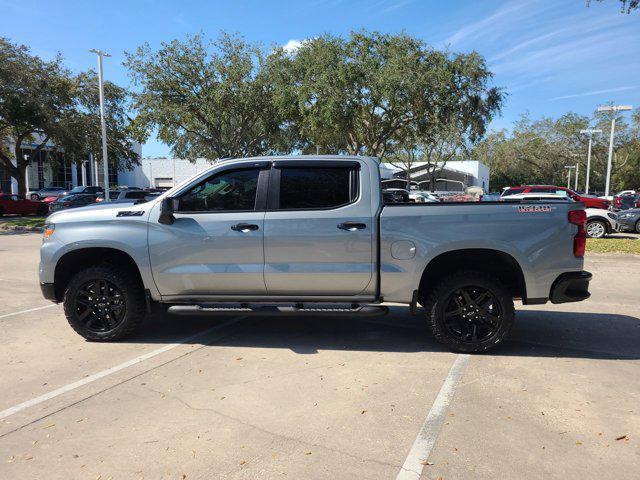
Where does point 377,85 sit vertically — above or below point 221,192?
above

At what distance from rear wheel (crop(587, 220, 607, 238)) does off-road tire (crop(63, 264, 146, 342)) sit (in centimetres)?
1610

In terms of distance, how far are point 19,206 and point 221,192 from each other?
90.0ft

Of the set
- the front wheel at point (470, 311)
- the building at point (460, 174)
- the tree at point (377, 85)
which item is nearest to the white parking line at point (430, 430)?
the front wheel at point (470, 311)

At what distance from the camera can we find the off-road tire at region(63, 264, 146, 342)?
5324 mm

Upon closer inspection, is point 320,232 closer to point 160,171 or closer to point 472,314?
point 472,314

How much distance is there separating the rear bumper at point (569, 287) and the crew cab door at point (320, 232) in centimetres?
185

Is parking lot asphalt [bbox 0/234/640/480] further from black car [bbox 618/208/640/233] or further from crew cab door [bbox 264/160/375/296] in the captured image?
black car [bbox 618/208/640/233]

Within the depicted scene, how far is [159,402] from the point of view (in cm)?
401

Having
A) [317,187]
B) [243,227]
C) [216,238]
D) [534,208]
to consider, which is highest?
[317,187]

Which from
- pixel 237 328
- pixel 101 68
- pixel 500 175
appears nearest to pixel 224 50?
pixel 101 68

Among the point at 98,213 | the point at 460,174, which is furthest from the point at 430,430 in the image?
the point at 460,174

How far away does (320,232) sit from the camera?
195 inches

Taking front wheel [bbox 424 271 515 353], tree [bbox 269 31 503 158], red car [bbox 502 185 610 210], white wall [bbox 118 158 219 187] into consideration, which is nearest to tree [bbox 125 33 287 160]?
tree [bbox 269 31 503 158]

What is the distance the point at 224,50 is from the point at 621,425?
2608cm
